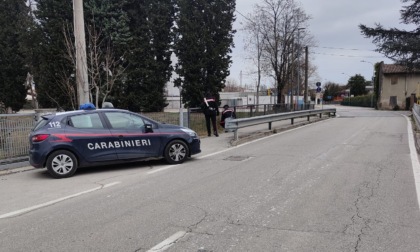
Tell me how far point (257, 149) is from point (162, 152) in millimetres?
3605

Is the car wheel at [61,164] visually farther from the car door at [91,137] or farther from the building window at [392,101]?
the building window at [392,101]

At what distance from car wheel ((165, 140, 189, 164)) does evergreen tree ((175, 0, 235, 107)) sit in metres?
14.9

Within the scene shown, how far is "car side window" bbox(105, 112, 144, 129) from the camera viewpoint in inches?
355

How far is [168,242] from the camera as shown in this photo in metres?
4.36

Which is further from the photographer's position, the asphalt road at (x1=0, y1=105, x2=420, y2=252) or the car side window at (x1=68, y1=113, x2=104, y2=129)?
the car side window at (x1=68, y1=113, x2=104, y2=129)

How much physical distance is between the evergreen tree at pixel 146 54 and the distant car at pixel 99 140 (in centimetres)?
1562

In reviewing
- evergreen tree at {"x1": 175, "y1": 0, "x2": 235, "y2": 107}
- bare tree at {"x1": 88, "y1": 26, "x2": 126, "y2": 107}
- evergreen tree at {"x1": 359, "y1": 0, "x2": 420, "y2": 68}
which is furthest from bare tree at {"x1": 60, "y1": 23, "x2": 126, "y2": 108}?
evergreen tree at {"x1": 359, "y1": 0, "x2": 420, "y2": 68}

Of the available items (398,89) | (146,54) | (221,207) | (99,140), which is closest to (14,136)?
(99,140)


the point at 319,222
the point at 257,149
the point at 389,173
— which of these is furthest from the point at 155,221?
the point at 257,149

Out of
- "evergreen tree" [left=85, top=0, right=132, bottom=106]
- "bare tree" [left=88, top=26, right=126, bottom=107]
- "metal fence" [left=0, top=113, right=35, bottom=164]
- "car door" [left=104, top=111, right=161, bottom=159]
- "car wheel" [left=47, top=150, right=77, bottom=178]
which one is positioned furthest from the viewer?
"evergreen tree" [left=85, top=0, right=132, bottom=106]

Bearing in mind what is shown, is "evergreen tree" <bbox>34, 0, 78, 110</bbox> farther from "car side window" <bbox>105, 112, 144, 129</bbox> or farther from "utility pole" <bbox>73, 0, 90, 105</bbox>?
"car side window" <bbox>105, 112, 144, 129</bbox>

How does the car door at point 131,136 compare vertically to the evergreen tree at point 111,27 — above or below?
below

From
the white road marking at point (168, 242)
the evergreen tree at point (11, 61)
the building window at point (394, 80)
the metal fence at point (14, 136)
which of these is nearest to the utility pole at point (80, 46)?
the metal fence at point (14, 136)

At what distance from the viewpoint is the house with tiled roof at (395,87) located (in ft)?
183
